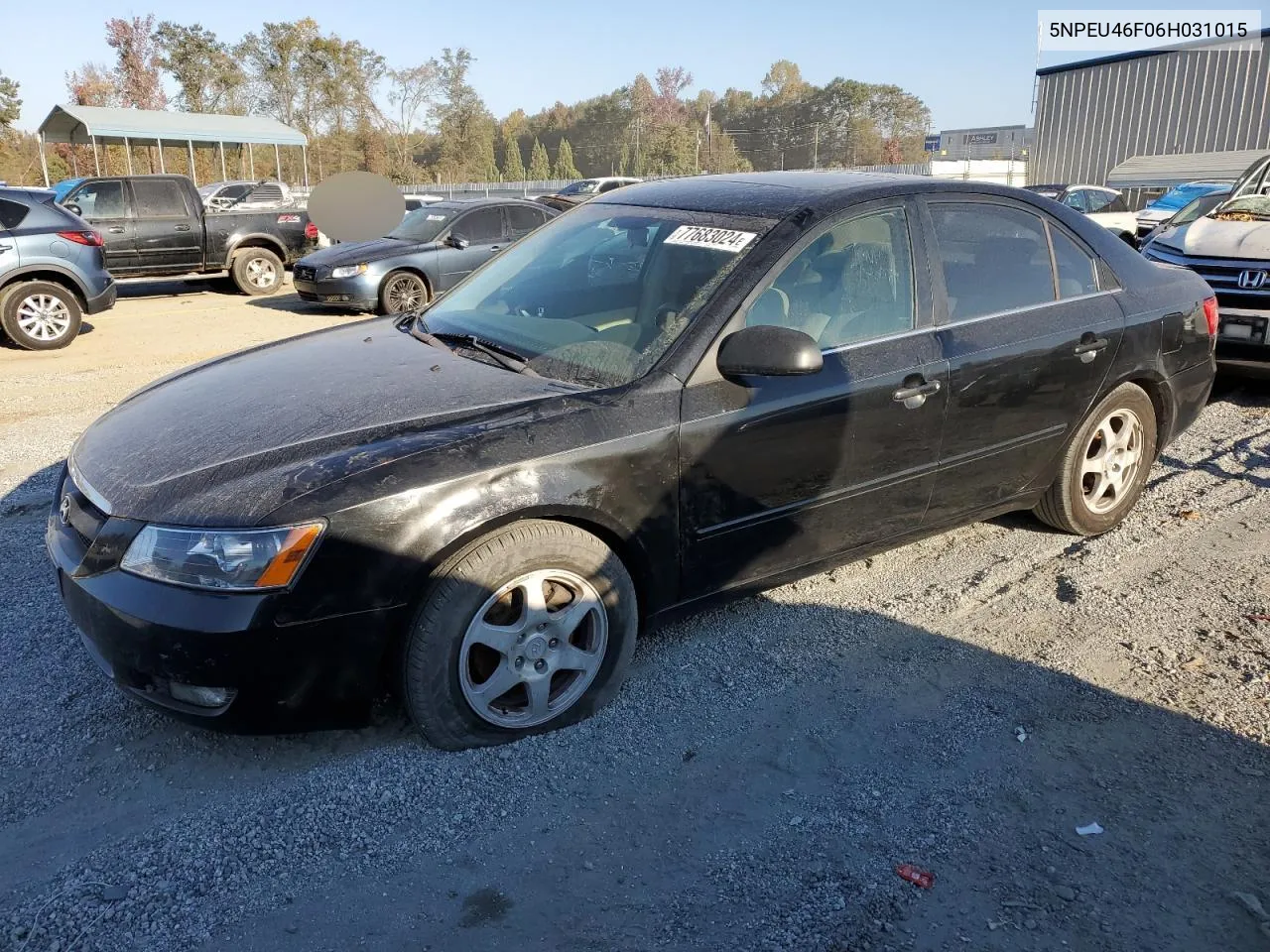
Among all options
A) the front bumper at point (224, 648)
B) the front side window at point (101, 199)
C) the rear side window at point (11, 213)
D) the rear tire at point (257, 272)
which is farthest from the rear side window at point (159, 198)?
the front bumper at point (224, 648)

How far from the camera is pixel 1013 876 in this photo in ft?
8.18

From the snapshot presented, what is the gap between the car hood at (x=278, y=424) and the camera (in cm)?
273

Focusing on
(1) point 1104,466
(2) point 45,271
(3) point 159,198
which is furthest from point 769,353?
(3) point 159,198

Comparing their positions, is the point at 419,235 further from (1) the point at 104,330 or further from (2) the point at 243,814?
(2) the point at 243,814

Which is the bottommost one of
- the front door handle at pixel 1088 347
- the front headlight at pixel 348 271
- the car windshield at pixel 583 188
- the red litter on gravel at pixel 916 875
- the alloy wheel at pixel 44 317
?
the red litter on gravel at pixel 916 875

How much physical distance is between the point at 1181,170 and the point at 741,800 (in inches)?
1042

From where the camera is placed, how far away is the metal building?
3003 cm

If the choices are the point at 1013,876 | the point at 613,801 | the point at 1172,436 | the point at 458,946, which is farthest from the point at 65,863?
the point at 1172,436

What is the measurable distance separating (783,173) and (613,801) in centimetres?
277

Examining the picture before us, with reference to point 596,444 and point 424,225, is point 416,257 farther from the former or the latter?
point 596,444

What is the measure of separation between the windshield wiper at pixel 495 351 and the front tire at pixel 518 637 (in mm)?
717

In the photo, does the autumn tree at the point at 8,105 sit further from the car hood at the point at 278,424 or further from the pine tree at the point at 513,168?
the car hood at the point at 278,424

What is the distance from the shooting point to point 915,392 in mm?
3635

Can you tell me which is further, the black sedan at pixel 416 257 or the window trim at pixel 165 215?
the window trim at pixel 165 215
